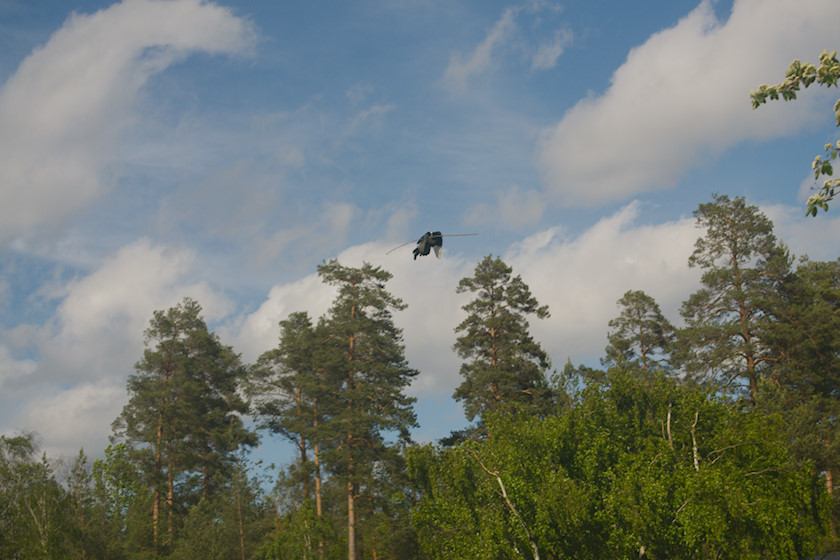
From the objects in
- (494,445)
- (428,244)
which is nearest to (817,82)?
(428,244)

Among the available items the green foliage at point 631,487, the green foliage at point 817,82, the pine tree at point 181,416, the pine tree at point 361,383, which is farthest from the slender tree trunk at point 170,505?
the green foliage at point 817,82

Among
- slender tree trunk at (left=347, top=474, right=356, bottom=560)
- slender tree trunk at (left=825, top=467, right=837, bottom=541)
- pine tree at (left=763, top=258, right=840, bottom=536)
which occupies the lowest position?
slender tree trunk at (left=825, top=467, right=837, bottom=541)

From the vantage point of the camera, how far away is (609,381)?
2456cm

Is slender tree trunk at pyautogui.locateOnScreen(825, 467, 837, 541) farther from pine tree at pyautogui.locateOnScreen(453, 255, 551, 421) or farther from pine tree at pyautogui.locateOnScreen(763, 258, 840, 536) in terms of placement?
pine tree at pyautogui.locateOnScreen(453, 255, 551, 421)

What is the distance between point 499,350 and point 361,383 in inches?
283

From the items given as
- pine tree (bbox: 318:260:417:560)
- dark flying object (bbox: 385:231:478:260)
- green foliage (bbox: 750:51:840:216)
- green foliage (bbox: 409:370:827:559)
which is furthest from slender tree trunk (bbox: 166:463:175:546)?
green foliage (bbox: 750:51:840:216)

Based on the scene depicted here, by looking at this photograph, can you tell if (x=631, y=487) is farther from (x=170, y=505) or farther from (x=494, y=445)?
(x=170, y=505)

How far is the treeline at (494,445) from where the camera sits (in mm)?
19016

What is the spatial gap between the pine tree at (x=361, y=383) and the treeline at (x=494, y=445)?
0.11 m

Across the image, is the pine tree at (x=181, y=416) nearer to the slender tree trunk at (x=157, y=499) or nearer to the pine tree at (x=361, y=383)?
the slender tree trunk at (x=157, y=499)

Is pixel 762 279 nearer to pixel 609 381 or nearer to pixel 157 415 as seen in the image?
pixel 609 381

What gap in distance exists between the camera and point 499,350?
117 ft

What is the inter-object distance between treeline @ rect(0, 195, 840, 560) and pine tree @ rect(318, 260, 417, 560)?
0.35 feet

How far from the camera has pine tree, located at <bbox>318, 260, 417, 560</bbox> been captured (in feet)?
104
